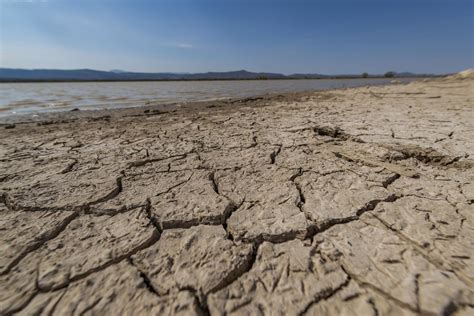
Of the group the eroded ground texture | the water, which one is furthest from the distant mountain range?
the eroded ground texture

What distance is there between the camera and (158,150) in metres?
2.57

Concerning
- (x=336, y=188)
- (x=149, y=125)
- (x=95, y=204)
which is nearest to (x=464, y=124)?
(x=336, y=188)

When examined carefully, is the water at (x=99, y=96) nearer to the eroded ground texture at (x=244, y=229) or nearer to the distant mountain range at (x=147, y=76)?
the eroded ground texture at (x=244, y=229)

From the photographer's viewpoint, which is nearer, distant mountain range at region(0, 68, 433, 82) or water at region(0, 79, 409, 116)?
water at region(0, 79, 409, 116)

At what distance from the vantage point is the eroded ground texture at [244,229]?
90 centimetres

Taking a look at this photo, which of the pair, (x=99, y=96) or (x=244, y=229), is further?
(x=99, y=96)

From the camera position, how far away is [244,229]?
1.27 m

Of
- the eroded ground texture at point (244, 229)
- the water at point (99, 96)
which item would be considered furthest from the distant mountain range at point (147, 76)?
the eroded ground texture at point (244, 229)

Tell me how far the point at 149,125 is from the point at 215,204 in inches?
115

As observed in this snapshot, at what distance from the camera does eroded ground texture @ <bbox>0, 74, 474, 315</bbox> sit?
900 millimetres

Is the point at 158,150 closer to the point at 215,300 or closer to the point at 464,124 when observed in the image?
the point at 215,300

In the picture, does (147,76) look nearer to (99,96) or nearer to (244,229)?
(99,96)

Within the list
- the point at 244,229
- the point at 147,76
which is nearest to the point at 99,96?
the point at 244,229

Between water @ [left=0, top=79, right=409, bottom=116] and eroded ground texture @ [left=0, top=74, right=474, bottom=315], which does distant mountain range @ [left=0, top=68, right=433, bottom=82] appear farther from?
eroded ground texture @ [left=0, top=74, right=474, bottom=315]
